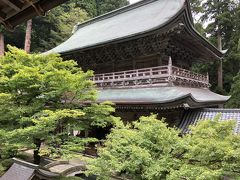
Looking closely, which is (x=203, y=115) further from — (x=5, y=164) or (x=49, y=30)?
(x=49, y=30)

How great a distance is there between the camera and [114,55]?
48.2ft

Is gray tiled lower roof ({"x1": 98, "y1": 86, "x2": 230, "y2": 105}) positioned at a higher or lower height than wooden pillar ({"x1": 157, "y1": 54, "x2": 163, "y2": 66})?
lower

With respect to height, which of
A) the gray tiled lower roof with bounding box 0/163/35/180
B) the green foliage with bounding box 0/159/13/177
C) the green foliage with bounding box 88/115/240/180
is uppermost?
the green foliage with bounding box 88/115/240/180

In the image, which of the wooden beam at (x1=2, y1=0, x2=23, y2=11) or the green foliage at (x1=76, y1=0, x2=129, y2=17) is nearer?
the wooden beam at (x1=2, y1=0, x2=23, y2=11)

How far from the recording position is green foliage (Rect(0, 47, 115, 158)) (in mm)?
8445

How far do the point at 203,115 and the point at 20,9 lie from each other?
8.87 metres

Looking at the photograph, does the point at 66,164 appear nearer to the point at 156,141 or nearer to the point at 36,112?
the point at 36,112

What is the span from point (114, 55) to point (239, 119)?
778 cm

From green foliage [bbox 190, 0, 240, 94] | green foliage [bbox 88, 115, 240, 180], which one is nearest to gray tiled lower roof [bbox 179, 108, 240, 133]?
green foliage [bbox 88, 115, 240, 180]

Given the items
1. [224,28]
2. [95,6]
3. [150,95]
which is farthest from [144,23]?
[95,6]

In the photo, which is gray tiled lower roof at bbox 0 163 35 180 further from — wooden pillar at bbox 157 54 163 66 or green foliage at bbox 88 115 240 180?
wooden pillar at bbox 157 54 163 66

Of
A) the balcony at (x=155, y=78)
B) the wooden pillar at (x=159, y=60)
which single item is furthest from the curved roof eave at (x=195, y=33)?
the wooden pillar at (x=159, y=60)

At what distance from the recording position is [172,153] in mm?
6207

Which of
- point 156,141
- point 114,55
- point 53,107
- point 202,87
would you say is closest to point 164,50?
point 114,55
